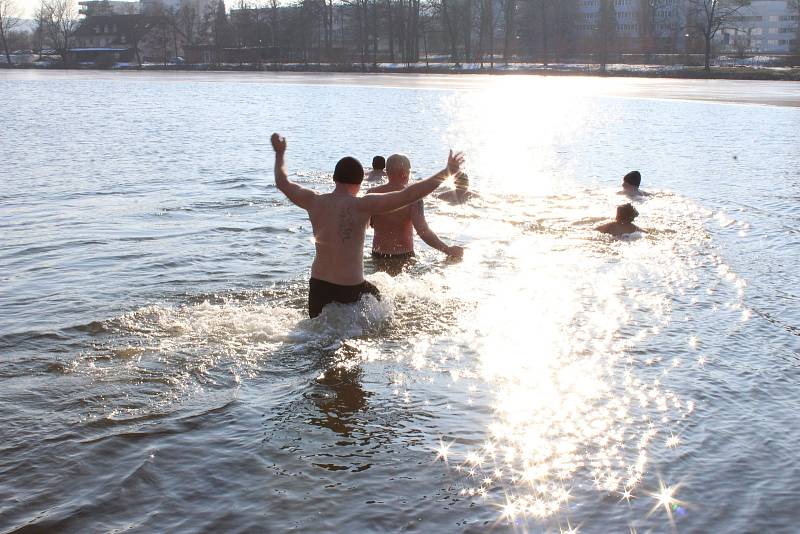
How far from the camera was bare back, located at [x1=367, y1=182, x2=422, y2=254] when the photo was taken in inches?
350

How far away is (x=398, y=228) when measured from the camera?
8992 mm

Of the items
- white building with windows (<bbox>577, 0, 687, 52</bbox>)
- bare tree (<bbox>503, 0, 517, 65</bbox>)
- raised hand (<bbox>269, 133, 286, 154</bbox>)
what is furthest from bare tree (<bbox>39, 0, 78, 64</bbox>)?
raised hand (<bbox>269, 133, 286, 154</bbox>)

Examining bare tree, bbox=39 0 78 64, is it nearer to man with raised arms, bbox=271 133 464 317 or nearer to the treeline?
the treeline

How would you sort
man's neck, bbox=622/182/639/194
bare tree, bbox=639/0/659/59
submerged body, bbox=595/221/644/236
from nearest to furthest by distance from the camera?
1. submerged body, bbox=595/221/644/236
2. man's neck, bbox=622/182/639/194
3. bare tree, bbox=639/0/659/59

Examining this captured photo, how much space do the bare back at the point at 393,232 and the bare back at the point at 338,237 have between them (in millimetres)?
2418

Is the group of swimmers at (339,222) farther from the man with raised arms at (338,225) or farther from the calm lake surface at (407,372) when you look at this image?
the calm lake surface at (407,372)

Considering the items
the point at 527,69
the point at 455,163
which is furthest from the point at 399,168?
the point at 527,69

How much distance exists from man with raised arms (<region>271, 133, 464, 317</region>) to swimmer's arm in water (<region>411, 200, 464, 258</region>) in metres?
1.82

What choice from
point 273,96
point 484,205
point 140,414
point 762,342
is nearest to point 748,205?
point 484,205

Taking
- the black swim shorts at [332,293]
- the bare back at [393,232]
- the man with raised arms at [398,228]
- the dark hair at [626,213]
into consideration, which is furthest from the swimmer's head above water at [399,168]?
the dark hair at [626,213]

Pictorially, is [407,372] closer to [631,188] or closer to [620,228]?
[620,228]

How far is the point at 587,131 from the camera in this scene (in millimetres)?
28078

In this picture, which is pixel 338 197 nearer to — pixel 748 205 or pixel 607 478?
pixel 607 478

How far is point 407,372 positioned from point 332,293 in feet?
3.20
